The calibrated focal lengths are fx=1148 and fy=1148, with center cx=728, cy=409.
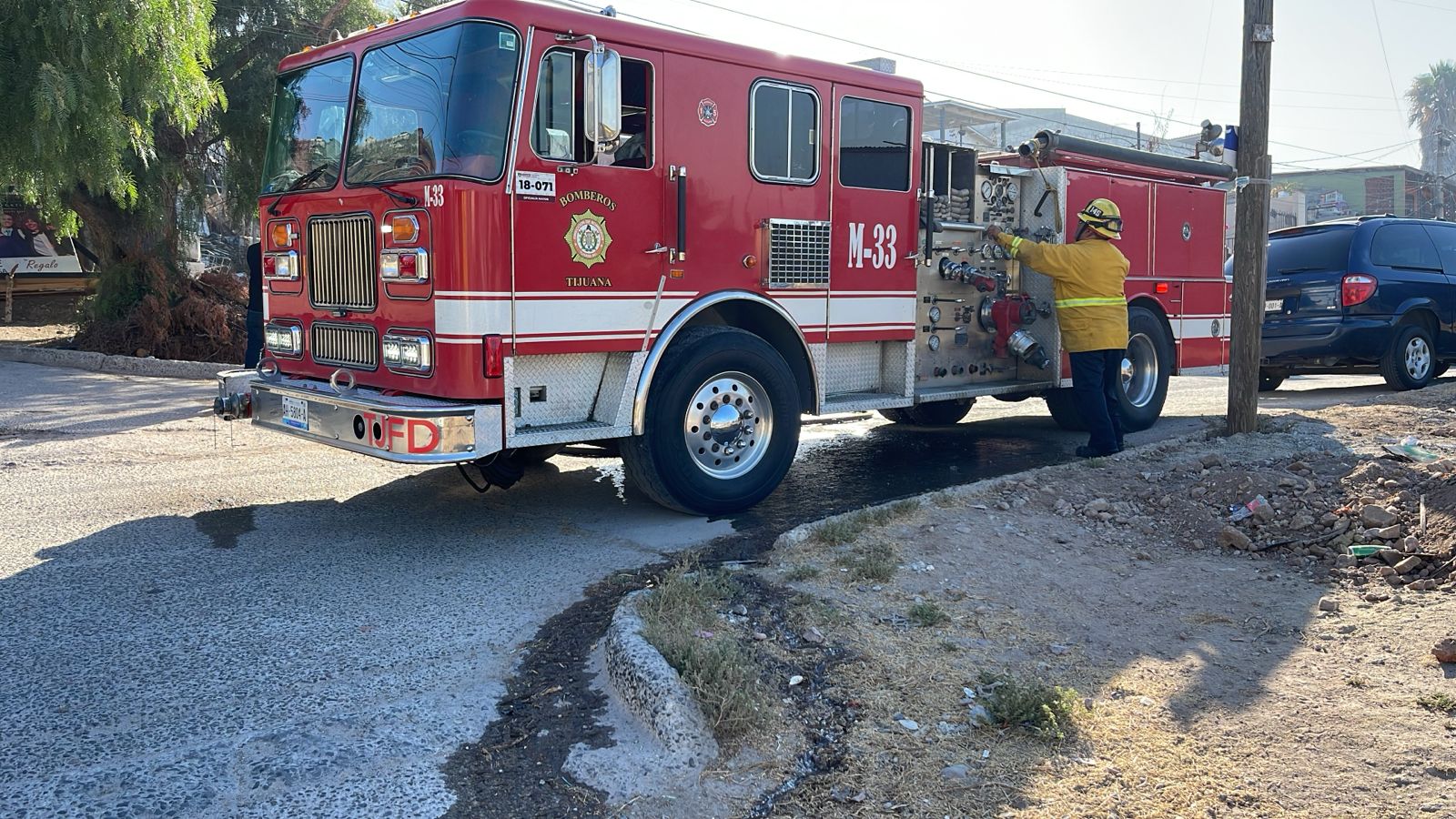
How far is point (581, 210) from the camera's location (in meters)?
5.91

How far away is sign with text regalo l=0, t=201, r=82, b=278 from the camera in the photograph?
72.3ft

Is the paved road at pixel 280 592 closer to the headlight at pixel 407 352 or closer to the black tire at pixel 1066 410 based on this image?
the black tire at pixel 1066 410

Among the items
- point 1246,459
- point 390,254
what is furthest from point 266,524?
point 1246,459

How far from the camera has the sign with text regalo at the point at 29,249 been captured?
72.3 ft

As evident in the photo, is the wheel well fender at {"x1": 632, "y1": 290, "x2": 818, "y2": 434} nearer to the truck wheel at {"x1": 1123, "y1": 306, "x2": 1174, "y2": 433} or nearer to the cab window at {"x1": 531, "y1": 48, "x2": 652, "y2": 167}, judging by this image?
the cab window at {"x1": 531, "y1": 48, "x2": 652, "y2": 167}

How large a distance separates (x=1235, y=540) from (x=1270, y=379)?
7930 mm

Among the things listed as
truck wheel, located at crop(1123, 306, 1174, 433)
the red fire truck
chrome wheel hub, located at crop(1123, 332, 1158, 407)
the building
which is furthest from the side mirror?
the building

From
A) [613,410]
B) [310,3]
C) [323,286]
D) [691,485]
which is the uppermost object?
[310,3]

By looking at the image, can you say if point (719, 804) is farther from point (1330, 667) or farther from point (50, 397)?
point (50, 397)

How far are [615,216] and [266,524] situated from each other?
259 centimetres

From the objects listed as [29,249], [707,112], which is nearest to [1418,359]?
[707,112]

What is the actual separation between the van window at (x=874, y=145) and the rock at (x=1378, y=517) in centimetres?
342

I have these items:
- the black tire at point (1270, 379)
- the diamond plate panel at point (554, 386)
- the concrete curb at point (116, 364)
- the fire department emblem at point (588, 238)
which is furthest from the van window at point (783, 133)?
the concrete curb at point (116, 364)

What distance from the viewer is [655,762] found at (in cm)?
338
